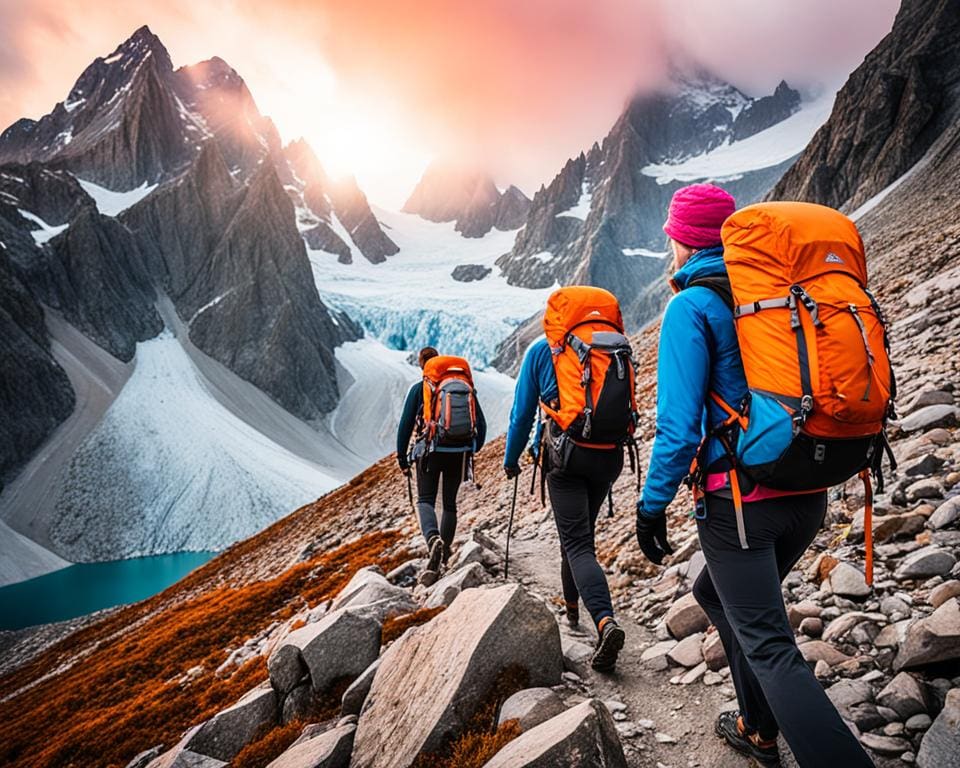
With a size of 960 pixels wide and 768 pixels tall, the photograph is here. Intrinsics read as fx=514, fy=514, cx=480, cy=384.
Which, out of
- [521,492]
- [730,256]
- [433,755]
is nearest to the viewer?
[730,256]

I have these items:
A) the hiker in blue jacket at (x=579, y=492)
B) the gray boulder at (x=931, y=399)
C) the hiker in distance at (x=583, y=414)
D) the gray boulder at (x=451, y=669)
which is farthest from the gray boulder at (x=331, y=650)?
the gray boulder at (x=931, y=399)

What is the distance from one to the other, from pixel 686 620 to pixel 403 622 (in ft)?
10.7

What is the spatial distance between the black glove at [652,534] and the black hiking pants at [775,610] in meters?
0.31

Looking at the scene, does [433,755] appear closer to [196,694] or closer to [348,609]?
[348,609]

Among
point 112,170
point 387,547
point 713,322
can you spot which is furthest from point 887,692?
point 112,170

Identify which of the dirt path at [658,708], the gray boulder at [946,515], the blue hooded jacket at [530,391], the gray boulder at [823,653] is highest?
the blue hooded jacket at [530,391]

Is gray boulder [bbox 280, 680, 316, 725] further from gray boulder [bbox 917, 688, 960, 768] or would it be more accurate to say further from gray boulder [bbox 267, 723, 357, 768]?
gray boulder [bbox 917, 688, 960, 768]

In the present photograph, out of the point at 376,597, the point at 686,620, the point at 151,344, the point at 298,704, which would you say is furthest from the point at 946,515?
the point at 151,344

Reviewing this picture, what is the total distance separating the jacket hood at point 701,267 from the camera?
321cm

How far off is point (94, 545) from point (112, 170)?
152 metres

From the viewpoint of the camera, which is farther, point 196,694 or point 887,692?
point 196,694

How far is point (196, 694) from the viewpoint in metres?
9.15

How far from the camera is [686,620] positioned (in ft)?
18.2

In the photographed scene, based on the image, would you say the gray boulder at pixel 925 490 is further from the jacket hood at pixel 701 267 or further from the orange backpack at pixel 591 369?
the jacket hood at pixel 701 267
